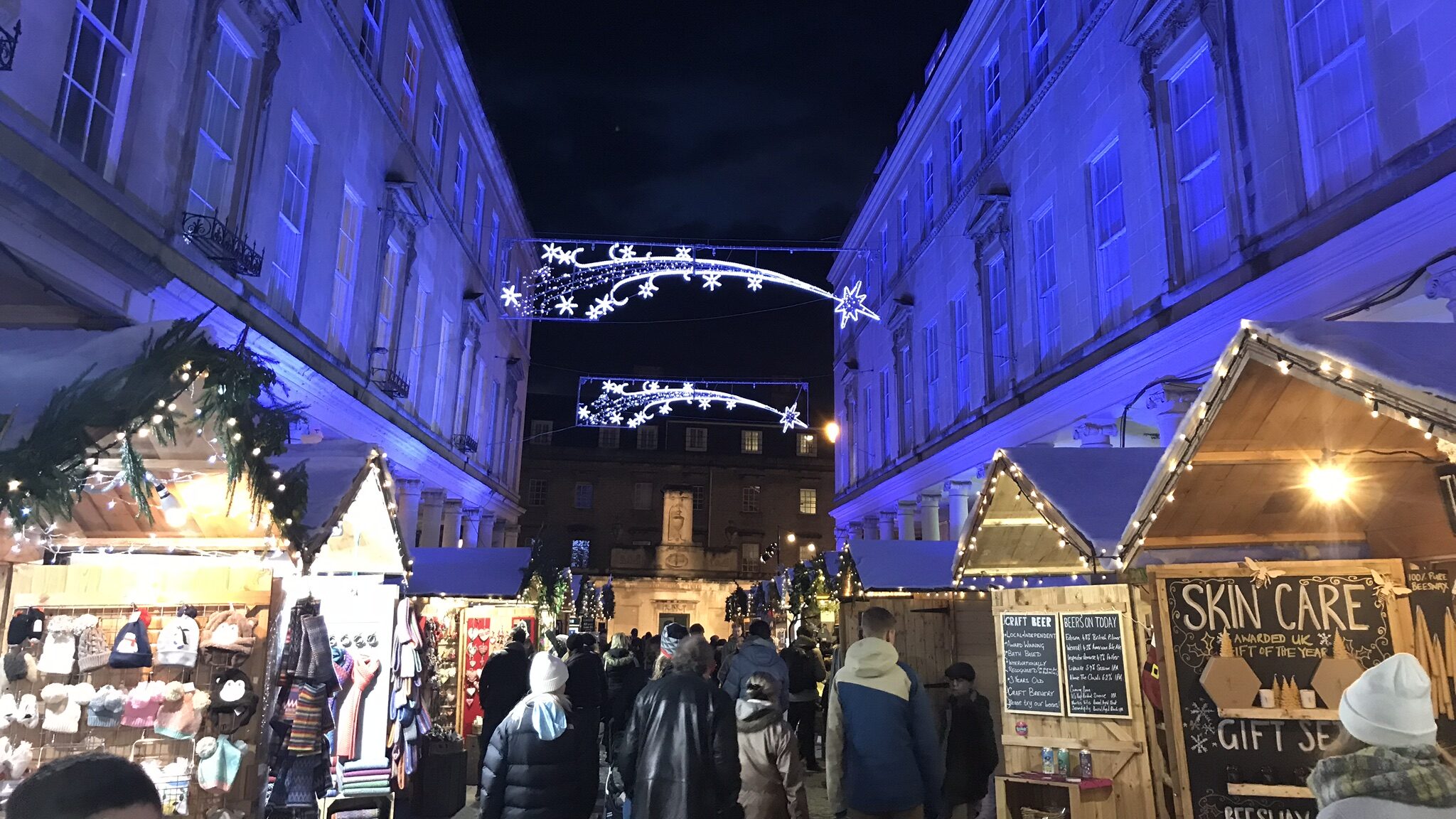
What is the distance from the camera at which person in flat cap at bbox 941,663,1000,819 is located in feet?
24.5

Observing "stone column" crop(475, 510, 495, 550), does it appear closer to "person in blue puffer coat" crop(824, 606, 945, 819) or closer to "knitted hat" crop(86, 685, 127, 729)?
"knitted hat" crop(86, 685, 127, 729)

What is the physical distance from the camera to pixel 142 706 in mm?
5875

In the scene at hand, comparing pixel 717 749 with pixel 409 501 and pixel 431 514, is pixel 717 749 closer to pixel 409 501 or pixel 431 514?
pixel 409 501

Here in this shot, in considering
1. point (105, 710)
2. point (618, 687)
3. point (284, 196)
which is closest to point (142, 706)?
point (105, 710)

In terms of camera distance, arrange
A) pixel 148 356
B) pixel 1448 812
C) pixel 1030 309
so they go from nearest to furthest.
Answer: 1. pixel 1448 812
2. pixel 148 356
3. pixel 1030 309

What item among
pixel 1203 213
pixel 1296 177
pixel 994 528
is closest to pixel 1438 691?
pixel 994 528

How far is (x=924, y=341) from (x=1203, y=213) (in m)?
11.6

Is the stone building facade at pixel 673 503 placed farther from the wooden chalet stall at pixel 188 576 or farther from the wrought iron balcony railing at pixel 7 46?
the wooden chalet stall at pixel 188 576

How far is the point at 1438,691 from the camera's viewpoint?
5426 mm

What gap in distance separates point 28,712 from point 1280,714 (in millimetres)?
8612

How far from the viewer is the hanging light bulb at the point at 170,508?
19.2 ft

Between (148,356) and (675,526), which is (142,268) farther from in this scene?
(675,526)

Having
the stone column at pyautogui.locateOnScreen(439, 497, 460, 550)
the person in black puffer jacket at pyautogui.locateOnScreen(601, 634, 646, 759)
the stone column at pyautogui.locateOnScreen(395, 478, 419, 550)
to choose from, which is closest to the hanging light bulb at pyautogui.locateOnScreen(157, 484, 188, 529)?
the person in black puffer jacket at pyautogui.locateOnScreen(601, 634, 646, 759)

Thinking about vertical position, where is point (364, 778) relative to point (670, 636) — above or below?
below
